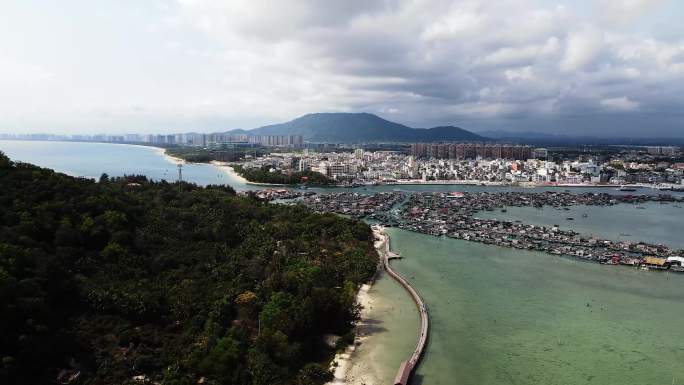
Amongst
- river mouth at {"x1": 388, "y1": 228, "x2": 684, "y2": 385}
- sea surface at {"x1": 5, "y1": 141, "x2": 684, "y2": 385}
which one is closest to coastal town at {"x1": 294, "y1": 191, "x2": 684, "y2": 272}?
sea surface at {"x1": 5, "y1": 141, "x2": 684, "y2": 385}

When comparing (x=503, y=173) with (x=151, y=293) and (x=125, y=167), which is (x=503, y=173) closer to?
(x=125, y=167)

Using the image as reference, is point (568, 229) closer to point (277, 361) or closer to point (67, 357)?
point (277, 361)

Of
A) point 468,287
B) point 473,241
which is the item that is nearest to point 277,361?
point 468,287

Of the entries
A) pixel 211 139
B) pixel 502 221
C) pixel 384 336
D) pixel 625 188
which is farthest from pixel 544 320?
pixel 211 139

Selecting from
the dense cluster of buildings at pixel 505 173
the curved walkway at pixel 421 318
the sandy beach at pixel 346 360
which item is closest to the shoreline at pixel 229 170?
the dense cluster of buildings at pixel 505 173

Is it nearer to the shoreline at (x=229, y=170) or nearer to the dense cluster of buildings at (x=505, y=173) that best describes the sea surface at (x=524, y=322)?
the dense cluster of buildings at (x=505, y=173)
